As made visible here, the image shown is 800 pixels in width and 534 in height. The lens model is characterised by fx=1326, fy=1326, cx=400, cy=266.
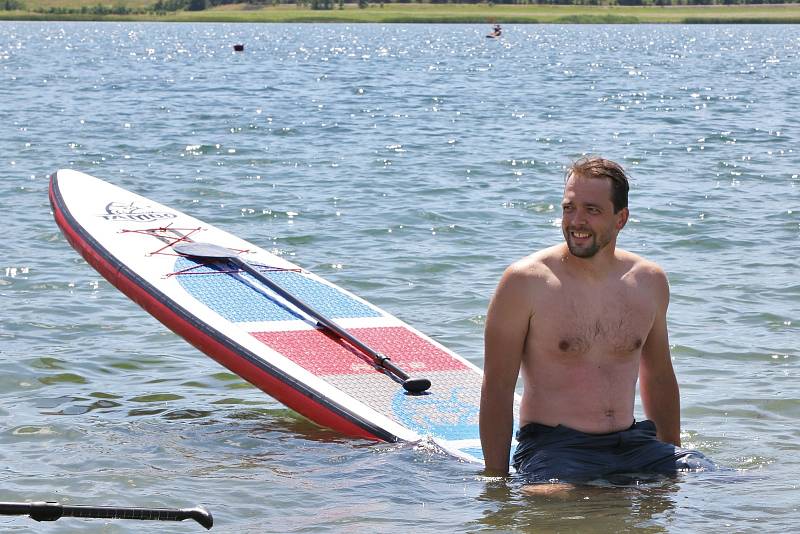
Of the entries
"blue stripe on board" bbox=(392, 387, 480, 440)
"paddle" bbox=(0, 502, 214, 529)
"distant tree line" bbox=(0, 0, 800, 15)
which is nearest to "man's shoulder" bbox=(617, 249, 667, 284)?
"blue stripe on board" bbox=(392, 387, 480, 440)

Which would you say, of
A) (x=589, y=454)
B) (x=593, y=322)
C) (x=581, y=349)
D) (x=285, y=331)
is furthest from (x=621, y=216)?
(x=285, y=331)

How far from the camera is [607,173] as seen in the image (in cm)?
565

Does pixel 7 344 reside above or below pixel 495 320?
below

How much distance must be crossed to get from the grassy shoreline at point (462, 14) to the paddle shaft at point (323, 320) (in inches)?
3690

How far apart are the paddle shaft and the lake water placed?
1.90ft

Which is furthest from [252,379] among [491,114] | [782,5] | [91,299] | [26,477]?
[782,5]

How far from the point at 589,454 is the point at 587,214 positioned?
1.09 m

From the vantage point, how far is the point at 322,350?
26.6ft

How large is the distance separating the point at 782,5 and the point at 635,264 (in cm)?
12858

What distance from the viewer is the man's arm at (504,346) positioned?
5590mm

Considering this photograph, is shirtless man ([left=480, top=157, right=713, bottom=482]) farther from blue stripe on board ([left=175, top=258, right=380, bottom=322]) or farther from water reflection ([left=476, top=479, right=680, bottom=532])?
blue stripe on board ([left=175, top=258, right=380, bottom=322])

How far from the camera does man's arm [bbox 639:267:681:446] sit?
5887 millimetres

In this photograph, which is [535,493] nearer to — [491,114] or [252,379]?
Result: [252,379]

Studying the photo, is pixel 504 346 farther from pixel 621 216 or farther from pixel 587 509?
pixel 587 509
